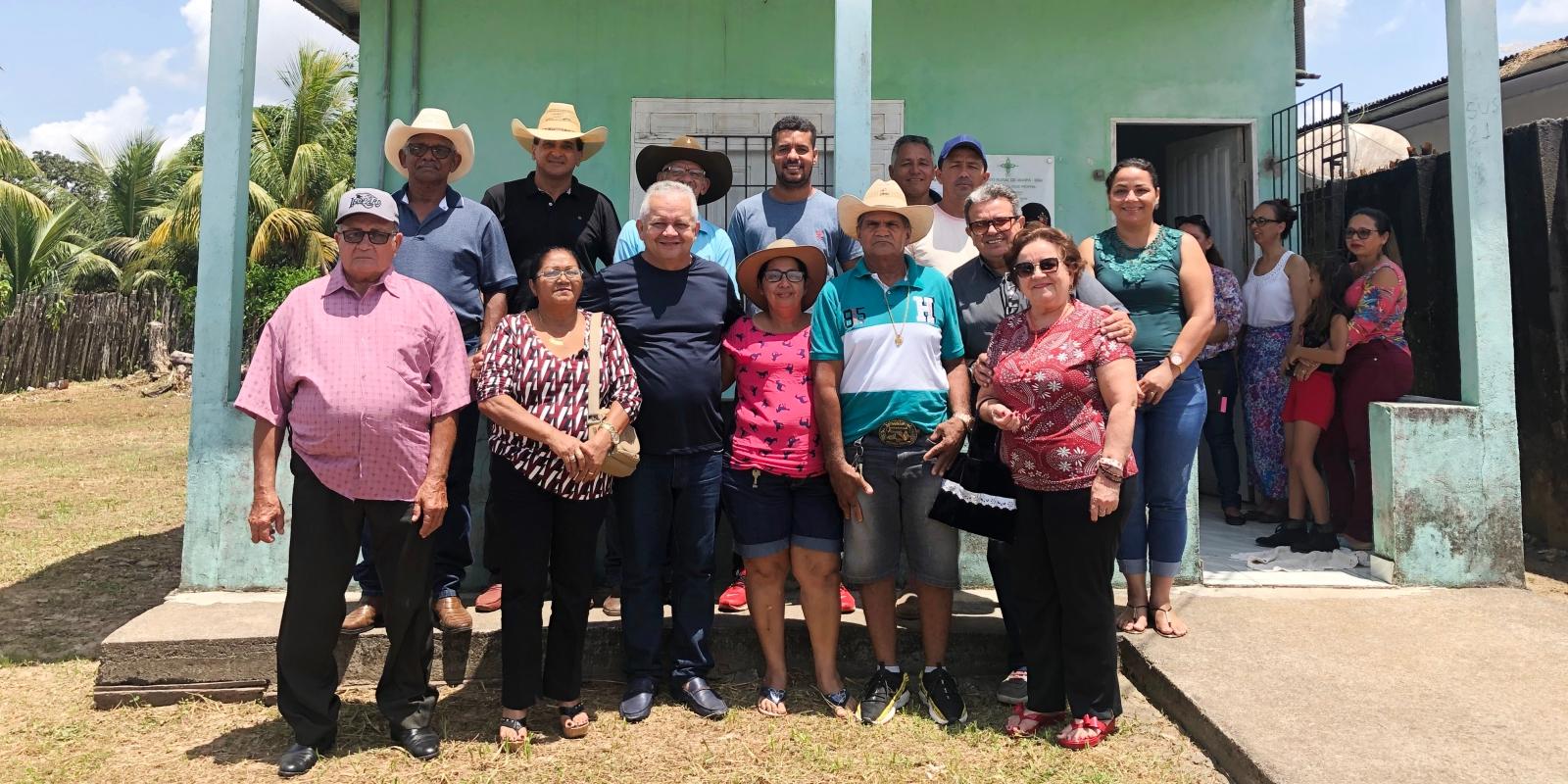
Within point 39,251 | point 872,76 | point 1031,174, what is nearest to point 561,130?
point 872,76

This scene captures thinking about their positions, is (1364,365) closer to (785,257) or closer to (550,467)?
(785,257)

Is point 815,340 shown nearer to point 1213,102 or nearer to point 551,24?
point 551,24

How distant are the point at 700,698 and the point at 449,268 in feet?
6.01

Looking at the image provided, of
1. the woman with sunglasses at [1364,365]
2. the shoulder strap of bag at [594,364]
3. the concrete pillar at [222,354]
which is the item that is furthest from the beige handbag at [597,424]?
the woman with sunglasses at [1364,365]

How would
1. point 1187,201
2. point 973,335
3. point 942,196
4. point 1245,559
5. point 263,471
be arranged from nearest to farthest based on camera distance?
point 263,471
point 973,335
point 942,196
point 1245,559
point 1187,201

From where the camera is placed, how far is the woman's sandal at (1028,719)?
10.8ft

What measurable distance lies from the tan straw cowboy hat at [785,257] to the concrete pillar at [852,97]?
2.72 feet

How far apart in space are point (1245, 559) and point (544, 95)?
5.24 meters

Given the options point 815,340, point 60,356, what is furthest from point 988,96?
point 60,356

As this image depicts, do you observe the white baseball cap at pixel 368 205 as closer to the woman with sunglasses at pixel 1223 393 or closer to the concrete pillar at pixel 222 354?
the concrete pillar at pixel 222 354

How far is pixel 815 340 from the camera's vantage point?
3.32 meters

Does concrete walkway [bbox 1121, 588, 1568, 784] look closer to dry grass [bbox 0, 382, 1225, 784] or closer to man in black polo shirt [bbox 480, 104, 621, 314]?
dry grass [bbox 0, 382, 1225, 784]

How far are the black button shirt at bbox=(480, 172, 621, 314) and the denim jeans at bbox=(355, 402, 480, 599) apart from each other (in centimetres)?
56

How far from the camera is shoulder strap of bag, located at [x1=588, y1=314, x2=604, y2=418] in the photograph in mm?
3180
